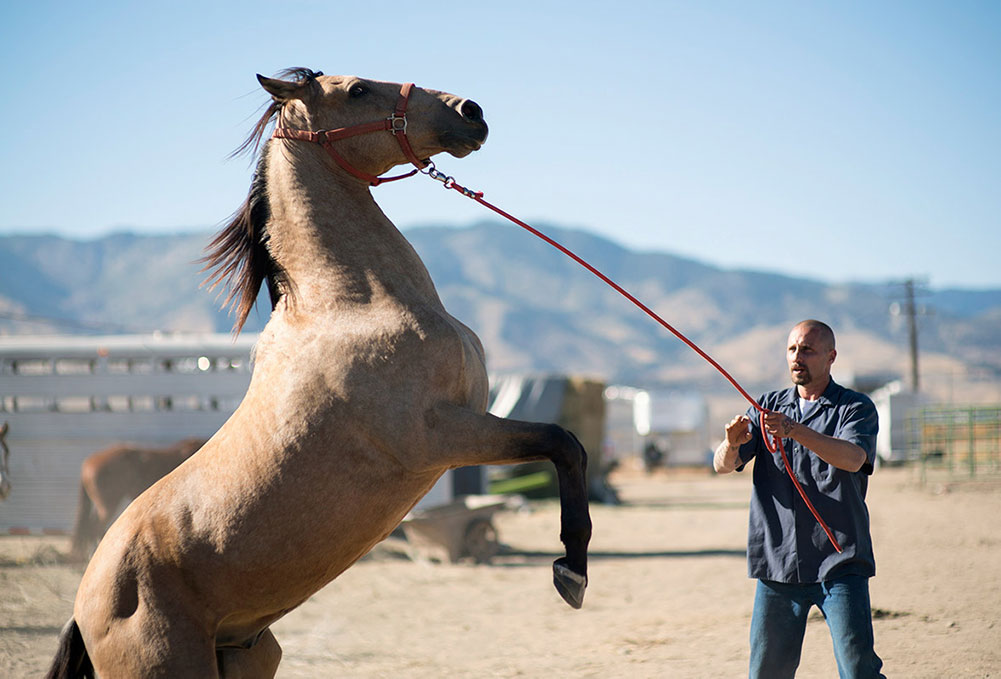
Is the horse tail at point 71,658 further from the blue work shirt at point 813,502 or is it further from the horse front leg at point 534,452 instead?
the blue work shirt at point 813,502

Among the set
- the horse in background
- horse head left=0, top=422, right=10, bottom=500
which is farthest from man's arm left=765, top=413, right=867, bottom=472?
horse head left=0, top=422, right=10, bottom=500

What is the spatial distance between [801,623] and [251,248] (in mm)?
2996

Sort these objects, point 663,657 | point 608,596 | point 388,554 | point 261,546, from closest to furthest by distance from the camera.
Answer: point 261,546
point 663,657
point 608,596
point 388,554

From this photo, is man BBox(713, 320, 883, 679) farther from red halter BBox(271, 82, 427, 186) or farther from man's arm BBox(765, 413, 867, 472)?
red halter BBox(271, 82, 427, 186)

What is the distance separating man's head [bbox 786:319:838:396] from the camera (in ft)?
14.1

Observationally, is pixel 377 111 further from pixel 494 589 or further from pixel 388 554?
pixel 388 554

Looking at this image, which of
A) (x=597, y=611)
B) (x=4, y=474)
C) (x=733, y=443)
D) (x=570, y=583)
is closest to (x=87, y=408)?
(x=4, y=474)

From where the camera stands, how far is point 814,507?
426cm

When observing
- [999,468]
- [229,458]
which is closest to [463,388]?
[229,458]

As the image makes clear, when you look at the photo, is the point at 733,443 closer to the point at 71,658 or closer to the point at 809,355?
the point at 809,355

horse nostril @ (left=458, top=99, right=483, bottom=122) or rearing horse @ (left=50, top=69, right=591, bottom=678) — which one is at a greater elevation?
horse nostril @ (left=458, top=99, right=483, bottom=122)

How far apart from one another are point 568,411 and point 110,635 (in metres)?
21.0

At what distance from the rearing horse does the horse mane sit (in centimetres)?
17

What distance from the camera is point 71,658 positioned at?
3898 millimetres
